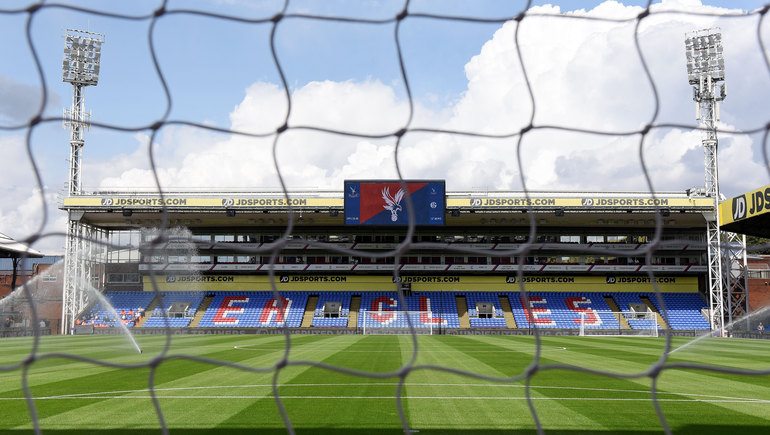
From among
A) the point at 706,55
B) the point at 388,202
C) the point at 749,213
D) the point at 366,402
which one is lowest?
the point at 366,402

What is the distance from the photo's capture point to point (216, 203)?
76.6ft

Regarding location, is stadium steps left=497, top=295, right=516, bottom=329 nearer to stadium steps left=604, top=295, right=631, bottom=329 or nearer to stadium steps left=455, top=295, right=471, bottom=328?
stadium steps left=455, top=295, right=471, bottom=328

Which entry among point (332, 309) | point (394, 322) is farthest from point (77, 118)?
point (394, 322)

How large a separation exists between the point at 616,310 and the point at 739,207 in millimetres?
15941

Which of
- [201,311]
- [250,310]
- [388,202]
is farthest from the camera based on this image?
[250,310]

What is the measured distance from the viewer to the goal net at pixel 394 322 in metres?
23.2

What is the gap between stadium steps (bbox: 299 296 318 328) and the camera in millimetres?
25869

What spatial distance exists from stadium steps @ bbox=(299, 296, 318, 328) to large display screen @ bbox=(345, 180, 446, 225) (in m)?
7.35

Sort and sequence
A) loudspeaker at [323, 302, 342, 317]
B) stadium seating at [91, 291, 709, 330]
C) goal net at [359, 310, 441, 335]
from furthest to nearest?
loudspeaker at [323, 302, 342, 317], stadium seating at [91, 291, 709, 330], goal net at [359, 310, 441, 335]

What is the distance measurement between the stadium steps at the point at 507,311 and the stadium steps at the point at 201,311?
14257 mm

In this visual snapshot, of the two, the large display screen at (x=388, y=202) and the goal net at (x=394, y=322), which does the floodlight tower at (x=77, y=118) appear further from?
the goal net at (x=394, y=322)

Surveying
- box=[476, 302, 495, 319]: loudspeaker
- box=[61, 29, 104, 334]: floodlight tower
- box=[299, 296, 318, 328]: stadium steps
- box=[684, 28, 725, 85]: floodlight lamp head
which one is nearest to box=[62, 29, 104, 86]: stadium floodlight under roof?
box=[61, 29, 104, 334]: floodlight tower

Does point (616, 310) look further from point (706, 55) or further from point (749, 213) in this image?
point (749, 213)

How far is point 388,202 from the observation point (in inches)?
804
